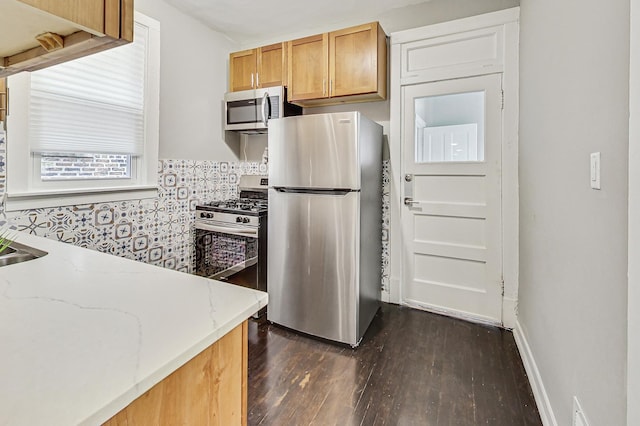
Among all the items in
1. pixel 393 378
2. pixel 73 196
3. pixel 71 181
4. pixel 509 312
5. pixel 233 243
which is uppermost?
pixel 71 181

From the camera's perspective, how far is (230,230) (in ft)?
8.91

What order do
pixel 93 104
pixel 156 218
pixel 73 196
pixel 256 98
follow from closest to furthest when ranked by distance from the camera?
pixel 73 196 → pixel 93 104 → pixel 156 218 → pixel 256 98

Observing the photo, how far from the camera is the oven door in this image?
104 inches

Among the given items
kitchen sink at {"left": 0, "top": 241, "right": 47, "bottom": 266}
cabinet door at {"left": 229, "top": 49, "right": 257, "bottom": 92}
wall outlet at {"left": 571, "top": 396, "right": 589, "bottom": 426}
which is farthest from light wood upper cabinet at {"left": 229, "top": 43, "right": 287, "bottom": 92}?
wall outlet at {"left": 571, "top": 396, "right": 589, "bottom": 426}

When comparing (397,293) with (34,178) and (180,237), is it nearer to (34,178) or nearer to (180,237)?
(180,237)

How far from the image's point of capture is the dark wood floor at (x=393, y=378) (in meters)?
1.57

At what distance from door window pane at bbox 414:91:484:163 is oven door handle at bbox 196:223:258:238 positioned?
1485 mm

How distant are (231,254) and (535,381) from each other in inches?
86.7

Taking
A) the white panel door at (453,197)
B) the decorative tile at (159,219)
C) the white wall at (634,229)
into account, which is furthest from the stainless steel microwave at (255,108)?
the white wall at (634,229)

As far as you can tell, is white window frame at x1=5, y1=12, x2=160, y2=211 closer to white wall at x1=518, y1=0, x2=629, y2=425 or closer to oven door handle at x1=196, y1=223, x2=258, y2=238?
oven door handle at x1=196, y1=223, x2=258, y2=238

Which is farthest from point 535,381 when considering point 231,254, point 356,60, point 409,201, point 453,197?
point 356,60

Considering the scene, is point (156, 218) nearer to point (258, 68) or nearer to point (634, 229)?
point (258, 68)

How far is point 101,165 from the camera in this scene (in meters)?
2.39

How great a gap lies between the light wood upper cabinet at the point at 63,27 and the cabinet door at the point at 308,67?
2111mm
